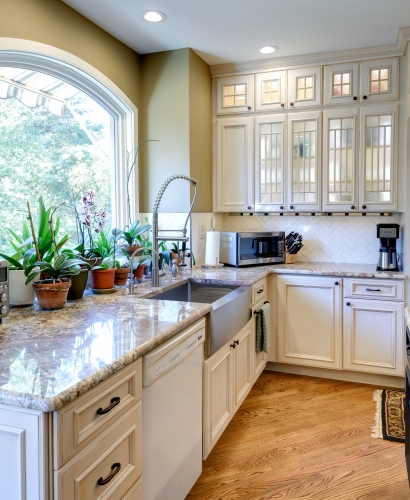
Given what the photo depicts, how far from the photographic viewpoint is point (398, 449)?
2422 mm

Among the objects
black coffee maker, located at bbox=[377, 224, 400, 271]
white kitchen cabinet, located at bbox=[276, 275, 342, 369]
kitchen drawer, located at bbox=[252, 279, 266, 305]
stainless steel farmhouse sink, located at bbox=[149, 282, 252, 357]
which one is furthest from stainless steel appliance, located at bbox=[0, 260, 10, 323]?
black coffee maker, located at bbox=[377, 224, 400, 271]

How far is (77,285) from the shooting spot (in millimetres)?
2172

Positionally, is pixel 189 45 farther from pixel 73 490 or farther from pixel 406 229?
pixel 73 490

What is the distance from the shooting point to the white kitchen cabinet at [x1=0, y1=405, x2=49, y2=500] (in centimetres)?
103

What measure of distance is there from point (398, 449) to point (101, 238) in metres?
2.15

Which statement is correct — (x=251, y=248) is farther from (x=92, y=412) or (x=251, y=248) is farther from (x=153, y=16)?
(x=92, y=412)

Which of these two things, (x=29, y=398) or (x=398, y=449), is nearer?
(x=29, y=398)

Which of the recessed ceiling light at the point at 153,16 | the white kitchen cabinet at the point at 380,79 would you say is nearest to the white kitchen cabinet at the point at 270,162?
the white kitchen cabinet at the point at 380,79

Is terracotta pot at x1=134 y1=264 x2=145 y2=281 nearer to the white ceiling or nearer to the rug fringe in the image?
the white ceiling

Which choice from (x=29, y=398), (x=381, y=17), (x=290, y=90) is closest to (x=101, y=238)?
(x=29, y=398)

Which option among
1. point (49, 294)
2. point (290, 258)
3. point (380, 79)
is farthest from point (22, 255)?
point (380, 79)

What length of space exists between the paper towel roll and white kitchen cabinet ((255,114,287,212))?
0.55 meters

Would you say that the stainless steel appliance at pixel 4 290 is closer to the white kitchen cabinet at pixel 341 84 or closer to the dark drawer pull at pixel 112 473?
the dark drawer pull at pixel 112 473

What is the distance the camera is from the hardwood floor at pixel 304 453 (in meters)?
2.07
